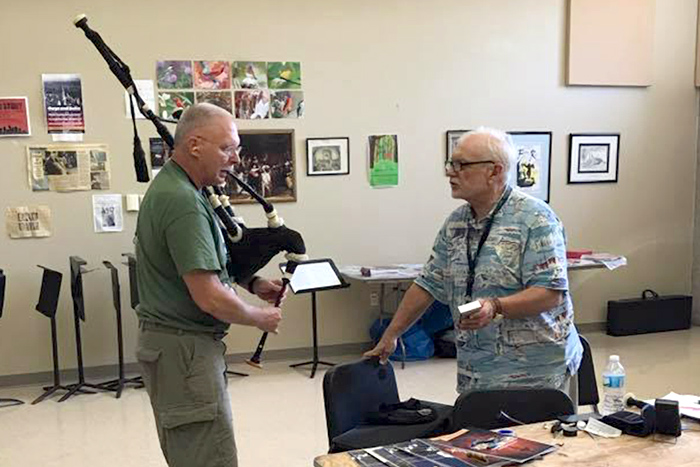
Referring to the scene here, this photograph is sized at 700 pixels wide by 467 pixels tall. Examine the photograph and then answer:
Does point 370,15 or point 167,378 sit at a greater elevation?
point 370,15

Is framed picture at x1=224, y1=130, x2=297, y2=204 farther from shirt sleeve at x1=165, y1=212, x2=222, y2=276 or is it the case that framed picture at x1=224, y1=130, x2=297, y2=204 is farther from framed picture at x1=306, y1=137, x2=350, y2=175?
shirt sleeve at x1=165, y1=212, x2=222, y2=276

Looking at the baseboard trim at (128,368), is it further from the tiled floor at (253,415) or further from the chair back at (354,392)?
the chair back at (354,392)

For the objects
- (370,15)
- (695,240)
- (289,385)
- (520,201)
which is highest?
(370,15)

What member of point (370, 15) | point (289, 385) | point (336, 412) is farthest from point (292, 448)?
point (370, 15)

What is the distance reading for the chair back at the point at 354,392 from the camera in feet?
7.31

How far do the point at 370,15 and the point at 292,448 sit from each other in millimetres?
3426

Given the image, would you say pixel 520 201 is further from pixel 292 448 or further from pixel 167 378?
pixel 292 448

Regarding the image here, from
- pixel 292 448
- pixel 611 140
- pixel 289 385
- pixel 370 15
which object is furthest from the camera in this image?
pixel 611 140

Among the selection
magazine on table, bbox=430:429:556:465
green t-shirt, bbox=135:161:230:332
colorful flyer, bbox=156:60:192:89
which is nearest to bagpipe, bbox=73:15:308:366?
green t-shirt, bbox=135:161:230:332

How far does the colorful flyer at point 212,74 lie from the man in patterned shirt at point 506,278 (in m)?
3.27

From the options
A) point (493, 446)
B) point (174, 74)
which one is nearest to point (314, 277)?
point (174, 74)

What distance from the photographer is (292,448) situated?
374 centimetres

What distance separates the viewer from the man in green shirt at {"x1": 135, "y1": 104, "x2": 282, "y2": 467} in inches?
76.9

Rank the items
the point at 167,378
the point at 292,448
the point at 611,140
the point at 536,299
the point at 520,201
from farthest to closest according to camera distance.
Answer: the point at 611,140
the point at 292,448
the point at 520,201
the point at 536,299
the point at 167,378
